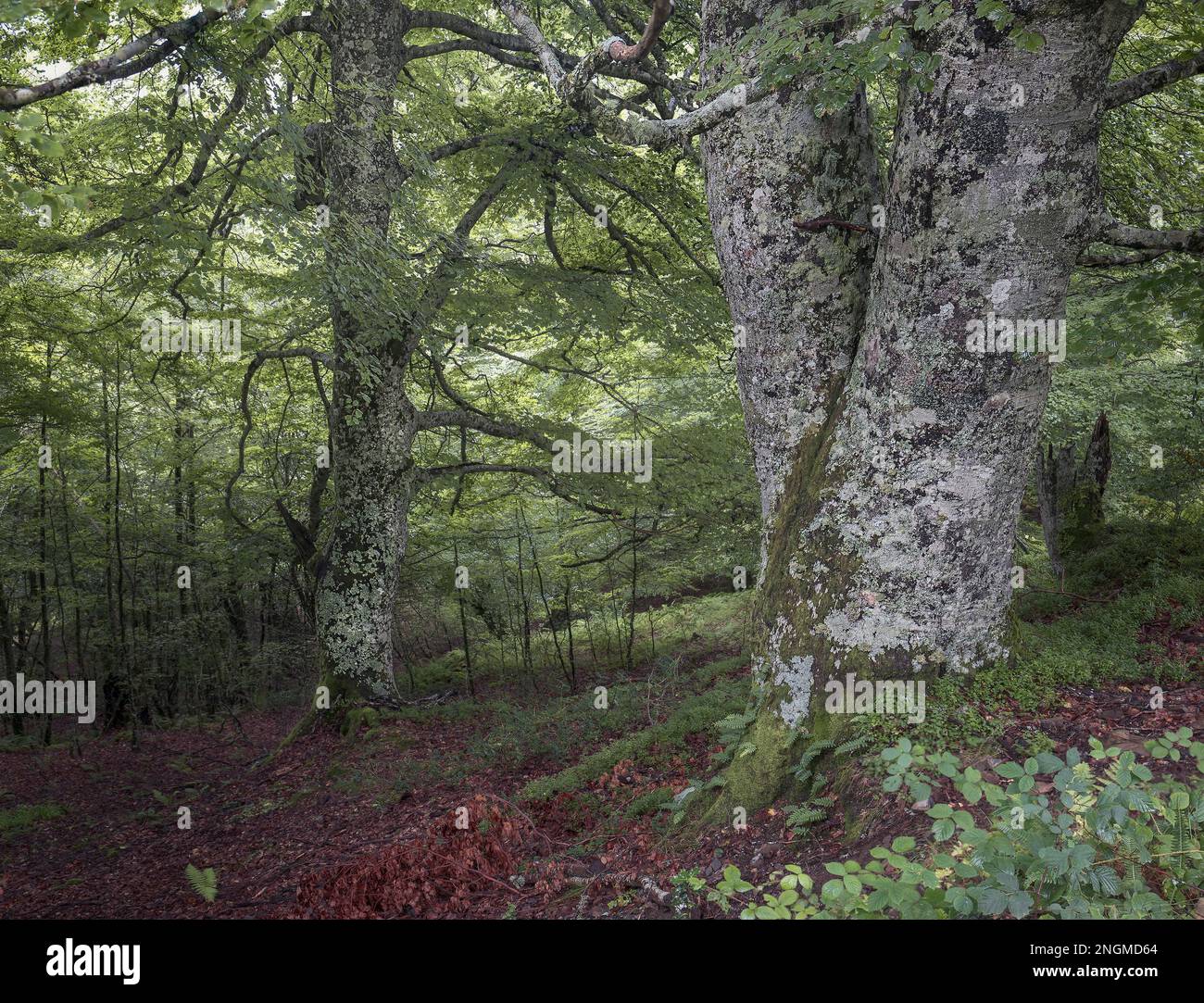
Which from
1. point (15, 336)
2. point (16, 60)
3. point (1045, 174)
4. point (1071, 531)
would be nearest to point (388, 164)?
point (16, 60)

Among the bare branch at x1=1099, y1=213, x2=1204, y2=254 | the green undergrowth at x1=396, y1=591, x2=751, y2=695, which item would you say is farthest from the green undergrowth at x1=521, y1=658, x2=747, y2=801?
the green undergrowth at x1=396, y1=591, x2=751, y2=695

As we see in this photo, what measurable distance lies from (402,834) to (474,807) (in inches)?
50.4

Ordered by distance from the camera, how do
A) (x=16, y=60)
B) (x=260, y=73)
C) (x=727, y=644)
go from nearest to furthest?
(x=260, y=73), (x=16, y=60), (x=727, y=644)

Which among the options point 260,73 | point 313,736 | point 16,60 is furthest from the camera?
point 313,736

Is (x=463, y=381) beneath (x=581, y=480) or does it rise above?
above

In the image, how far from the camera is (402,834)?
244 inches

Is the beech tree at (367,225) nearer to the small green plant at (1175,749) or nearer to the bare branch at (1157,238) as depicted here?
the bare branch at (1157,238)

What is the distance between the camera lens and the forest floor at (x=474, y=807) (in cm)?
371

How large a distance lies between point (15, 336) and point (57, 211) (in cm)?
699

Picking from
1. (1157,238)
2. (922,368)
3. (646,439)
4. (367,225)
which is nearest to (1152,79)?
(1157,238)

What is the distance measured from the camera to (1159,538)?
7227 millimetres

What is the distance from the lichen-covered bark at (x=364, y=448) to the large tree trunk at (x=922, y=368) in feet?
17.6

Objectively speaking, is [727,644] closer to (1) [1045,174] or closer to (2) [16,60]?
(1) [1045,174]

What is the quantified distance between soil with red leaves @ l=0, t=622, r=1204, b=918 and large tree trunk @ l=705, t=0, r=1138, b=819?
51 cm
